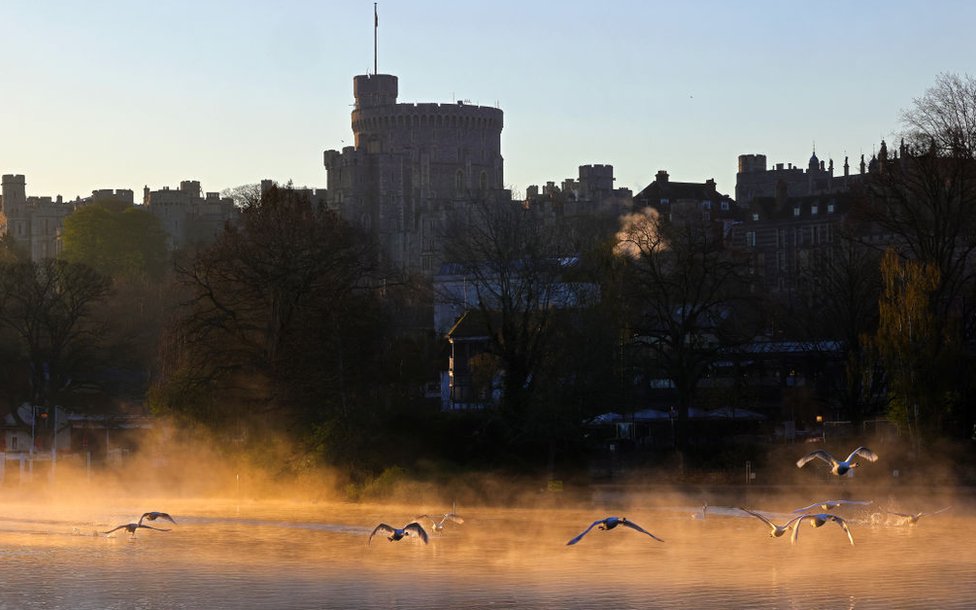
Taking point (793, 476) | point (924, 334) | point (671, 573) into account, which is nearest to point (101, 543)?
point (671, 573)

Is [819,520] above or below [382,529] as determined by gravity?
above

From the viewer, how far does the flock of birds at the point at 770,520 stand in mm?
48031

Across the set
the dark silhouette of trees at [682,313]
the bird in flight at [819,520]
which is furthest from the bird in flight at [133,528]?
the bird in flight at [819,520]

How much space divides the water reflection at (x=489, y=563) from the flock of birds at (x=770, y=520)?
1.34 feet

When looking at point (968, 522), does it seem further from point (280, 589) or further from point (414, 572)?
point (280, 589)

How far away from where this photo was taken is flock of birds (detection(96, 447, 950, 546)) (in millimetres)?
48031

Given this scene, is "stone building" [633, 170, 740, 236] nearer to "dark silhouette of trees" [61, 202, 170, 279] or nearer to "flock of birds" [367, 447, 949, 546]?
"dark silhouette of trees" [61, 202, 170, 279]

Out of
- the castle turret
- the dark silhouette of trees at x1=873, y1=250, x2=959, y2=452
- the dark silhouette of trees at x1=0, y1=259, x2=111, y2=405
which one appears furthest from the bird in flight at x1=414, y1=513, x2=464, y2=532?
the castle turret

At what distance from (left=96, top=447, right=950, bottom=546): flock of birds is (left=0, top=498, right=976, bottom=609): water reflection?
41 centimetres

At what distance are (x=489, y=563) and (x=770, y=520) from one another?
1131 cm

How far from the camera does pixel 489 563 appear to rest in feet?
155

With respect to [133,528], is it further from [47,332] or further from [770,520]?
[47,332]

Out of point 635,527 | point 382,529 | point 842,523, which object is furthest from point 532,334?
point 635,527

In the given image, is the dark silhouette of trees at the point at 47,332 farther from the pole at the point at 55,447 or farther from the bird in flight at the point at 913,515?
the bird in flight at the point at 913,515
